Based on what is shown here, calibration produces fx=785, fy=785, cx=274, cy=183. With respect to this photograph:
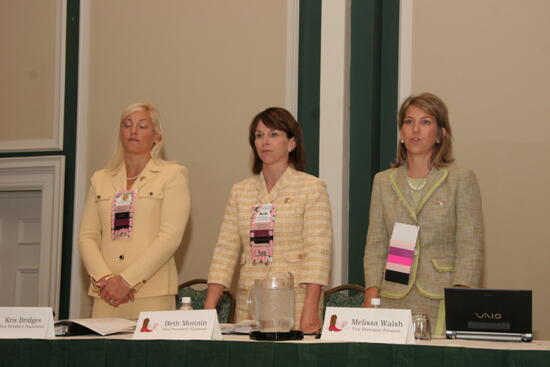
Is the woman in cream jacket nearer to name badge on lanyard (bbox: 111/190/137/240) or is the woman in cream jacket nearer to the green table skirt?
name badge on lanyard (bbox: 111/190/137/240)

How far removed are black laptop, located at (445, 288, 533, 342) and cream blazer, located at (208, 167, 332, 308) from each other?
0.97 m

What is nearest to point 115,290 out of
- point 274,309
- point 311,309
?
point 311,309

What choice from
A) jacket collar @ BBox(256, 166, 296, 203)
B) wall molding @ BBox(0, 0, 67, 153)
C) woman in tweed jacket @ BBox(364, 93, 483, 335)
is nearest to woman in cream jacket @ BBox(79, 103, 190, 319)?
jacket collar @ BBox(256, 166, 296, 203)

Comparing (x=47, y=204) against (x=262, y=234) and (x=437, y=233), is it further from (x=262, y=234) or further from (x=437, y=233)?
(x=437, y=233)

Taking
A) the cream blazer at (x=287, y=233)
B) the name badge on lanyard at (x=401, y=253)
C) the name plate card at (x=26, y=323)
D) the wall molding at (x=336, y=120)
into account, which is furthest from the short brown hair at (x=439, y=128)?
the name plate card at (x=26, y=323)

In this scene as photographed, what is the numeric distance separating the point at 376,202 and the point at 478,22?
5.97ft

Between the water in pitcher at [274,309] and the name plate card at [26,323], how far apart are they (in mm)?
639

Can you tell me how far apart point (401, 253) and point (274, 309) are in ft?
3.41

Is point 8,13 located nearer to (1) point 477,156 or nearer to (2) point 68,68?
(2) point 68,68

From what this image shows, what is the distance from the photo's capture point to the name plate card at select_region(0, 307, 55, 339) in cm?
239

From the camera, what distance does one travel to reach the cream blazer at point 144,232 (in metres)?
3.71

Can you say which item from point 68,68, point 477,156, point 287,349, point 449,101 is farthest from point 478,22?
point 287,349

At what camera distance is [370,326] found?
86.0 inches

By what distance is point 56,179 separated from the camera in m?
5.52
